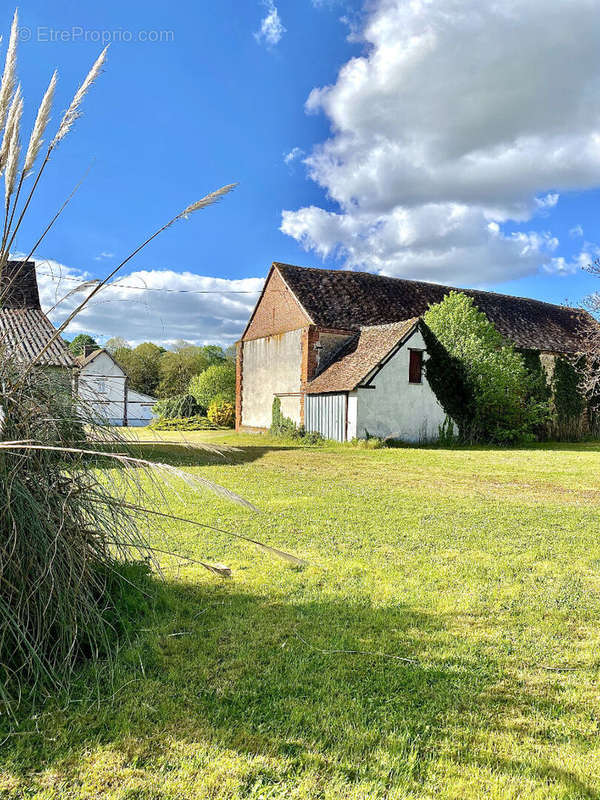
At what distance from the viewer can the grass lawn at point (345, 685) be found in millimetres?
2137

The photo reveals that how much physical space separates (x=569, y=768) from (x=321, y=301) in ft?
75.7

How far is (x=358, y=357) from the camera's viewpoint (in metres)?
21.6

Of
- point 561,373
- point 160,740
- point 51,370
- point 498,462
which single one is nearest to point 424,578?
point 160,740

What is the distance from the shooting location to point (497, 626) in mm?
3648

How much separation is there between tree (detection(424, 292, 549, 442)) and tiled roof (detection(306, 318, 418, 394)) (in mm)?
1775

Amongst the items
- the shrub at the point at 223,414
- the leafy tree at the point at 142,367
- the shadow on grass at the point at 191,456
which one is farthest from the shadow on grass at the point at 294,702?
the leafy tree at the point at 142,367

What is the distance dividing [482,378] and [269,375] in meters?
10.1

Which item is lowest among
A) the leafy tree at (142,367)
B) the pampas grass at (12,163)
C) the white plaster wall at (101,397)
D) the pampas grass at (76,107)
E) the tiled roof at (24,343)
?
the white plaster wall at (101,397)

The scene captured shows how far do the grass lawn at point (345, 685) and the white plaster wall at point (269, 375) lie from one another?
1863cm

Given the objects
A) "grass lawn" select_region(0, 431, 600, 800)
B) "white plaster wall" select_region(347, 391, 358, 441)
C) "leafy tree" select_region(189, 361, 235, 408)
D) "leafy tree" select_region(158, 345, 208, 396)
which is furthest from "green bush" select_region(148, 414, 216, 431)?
"leafy tree" select_region(189, 361, 235, 408)

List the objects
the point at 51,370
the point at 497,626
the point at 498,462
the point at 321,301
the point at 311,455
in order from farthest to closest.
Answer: the point at 321,301 → the point at 311,455 → the point at 498,462 → the point at 497,626 → the point at 51,370

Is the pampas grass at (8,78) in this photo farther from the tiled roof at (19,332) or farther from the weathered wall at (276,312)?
the weathered wall at (276,312)

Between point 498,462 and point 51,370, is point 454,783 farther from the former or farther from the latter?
point 498,462

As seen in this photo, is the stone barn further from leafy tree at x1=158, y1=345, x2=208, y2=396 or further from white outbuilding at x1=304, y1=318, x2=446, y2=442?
leafy tree at x1=158, y1=345, x2=208, y2=396
